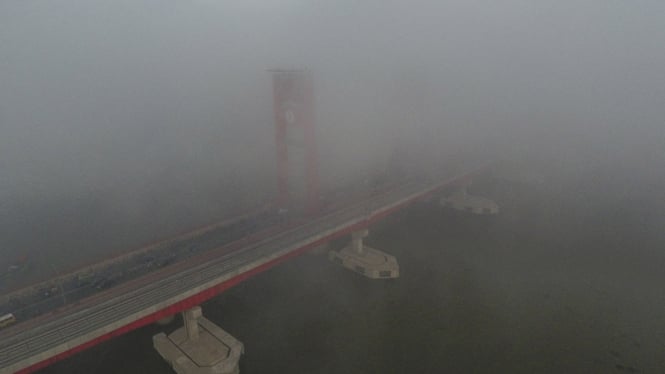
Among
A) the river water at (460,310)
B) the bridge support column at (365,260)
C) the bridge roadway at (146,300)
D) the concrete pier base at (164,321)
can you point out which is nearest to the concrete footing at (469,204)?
the river water at (460,310)

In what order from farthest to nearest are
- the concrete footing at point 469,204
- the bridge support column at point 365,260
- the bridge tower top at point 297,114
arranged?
the concrete footing at point 469,204 < the bridge support column at point 365,260 < the bridge tower top at point 297,114

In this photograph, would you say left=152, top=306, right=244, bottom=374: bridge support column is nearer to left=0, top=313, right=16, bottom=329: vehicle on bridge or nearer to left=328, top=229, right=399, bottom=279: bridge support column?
left=0, top=313, right=16, bottom=329: vehicle on bridge

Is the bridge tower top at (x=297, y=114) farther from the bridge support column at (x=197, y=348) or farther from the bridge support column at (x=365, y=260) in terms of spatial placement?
the bridge support column at (x=197, y=348)

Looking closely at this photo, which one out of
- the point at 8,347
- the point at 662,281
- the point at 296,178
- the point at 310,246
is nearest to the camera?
the point at 8,347

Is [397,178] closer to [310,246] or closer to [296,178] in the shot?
[296,178]

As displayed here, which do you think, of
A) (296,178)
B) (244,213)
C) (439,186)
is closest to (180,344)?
(244,213)
